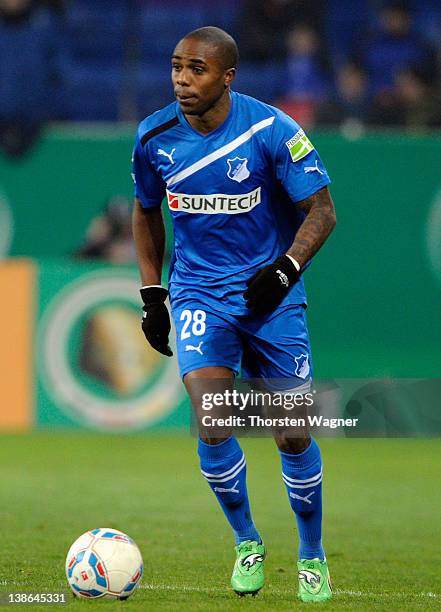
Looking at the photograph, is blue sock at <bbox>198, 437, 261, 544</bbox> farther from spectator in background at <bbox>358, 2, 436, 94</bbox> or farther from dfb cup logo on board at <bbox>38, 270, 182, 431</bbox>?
spectator in background at <bbox>358, 2, 436, 94</bbox>

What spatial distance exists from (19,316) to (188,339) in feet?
24.8

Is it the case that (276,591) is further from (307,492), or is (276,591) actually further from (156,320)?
(156,320)

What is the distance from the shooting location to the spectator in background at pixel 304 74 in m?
13.4

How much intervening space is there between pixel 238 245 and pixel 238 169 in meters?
0.33

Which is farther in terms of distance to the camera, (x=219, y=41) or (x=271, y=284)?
(x=219, y=41)

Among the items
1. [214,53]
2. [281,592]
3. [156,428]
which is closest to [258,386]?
[281,592]

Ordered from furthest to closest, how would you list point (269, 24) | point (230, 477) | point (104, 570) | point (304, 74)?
point (269, 24), point (304, 74), point (230, 477), point (104, 570)

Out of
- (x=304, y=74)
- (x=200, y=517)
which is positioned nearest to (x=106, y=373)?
(x=304, y=74)

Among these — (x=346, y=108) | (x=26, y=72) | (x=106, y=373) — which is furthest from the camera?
(x=26, y=72)

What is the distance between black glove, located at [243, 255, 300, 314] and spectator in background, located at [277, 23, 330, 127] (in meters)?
7.93

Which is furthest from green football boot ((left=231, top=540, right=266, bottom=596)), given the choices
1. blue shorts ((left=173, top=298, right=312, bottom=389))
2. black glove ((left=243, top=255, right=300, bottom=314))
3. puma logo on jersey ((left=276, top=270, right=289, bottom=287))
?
puma logo on jersey ((left=276, top=270, right=289, bottom=287))

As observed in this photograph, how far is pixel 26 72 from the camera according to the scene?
13.5 meters

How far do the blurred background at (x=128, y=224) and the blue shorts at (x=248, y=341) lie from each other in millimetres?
7026
